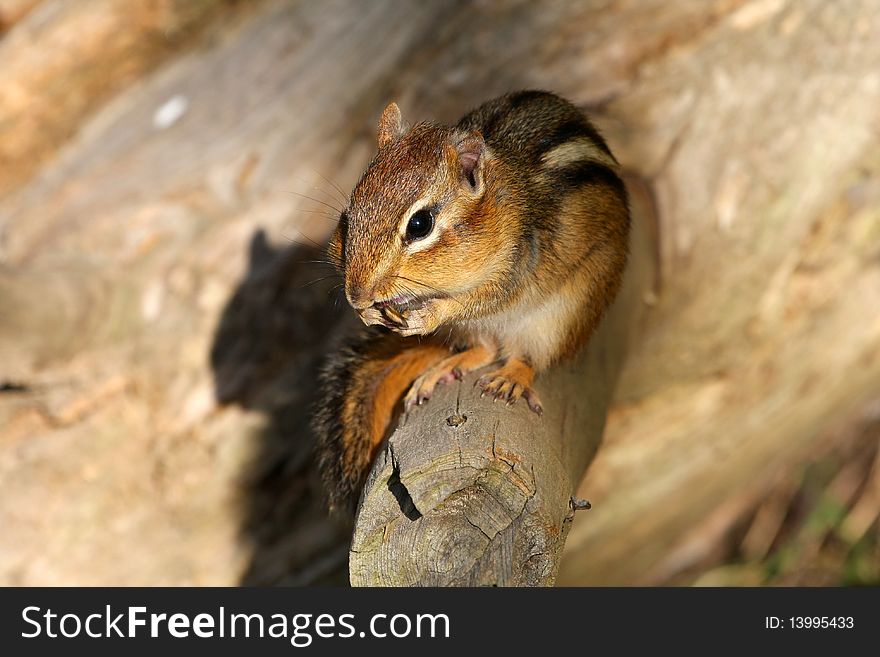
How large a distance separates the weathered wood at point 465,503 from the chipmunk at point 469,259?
7.0 inches

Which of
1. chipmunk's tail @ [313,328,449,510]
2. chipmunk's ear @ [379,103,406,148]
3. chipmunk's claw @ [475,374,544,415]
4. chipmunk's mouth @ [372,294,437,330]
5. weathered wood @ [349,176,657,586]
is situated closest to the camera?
weathered wood @ [349,176,657,586]

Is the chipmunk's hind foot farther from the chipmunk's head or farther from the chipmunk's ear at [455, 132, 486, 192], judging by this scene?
the chipmunk's ear at [455, 132, 486, 192]

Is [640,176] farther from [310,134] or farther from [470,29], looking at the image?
[310,134]

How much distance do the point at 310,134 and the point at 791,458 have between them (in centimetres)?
218

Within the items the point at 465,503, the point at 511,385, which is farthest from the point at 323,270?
the point at 465,503

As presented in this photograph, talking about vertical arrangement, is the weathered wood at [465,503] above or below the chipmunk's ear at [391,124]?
below

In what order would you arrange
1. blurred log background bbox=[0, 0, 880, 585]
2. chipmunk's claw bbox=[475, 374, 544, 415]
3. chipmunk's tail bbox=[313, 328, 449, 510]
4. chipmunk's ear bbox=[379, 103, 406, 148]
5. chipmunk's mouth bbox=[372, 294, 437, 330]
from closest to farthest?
chipmunk's claw bbox=[475, 374, 544, 415]
chipmunk's mouth bbox=[372, 294, 437, 330]
chipmunk's tail bbox=[313, 328, 449, 510]
chipmunk's ear bbox=[379, 103, 406, 148]
blurred log background bbox=[0, 0, 880, 585]

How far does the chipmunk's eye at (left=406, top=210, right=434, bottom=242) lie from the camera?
196cm

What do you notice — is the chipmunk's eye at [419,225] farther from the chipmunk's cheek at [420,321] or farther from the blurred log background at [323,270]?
the blurred log background at [323,270]

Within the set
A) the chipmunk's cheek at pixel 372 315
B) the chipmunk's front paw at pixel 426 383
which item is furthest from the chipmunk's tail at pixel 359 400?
the chipmunk's cheek at pixel 372 315

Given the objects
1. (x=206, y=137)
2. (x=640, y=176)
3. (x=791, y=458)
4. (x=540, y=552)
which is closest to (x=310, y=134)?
(x=206, y=137)

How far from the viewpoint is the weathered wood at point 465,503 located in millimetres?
1525

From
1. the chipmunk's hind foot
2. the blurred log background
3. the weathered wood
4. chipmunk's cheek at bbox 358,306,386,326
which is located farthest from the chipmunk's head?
the blurred log background

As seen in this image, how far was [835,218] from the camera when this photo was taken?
2.81 m
